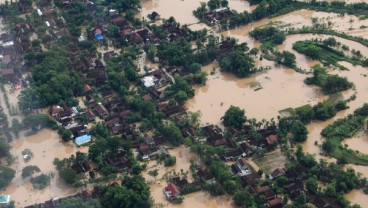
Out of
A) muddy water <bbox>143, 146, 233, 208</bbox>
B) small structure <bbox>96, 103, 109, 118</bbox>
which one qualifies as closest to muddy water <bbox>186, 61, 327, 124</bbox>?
muddy water <bbox>143, 146, 233, 208</bbox>

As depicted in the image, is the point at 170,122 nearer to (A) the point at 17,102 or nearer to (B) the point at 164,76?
(B) the point at 164,76

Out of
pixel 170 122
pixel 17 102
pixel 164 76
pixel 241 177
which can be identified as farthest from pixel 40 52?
pixel 241 177

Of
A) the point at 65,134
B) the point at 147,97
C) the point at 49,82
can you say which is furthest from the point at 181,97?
the point at 49,82

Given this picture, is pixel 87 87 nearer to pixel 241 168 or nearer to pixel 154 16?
pixel 154 16

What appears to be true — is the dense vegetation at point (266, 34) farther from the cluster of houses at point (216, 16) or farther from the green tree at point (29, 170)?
the green tree at point (29, 170)

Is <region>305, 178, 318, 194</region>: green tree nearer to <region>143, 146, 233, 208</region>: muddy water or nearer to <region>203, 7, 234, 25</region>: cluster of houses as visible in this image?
<region>143, 146, 233, 208</region>: muddy water

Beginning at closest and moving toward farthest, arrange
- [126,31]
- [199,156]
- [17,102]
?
[199,156]
[17,102]
[126,31]
